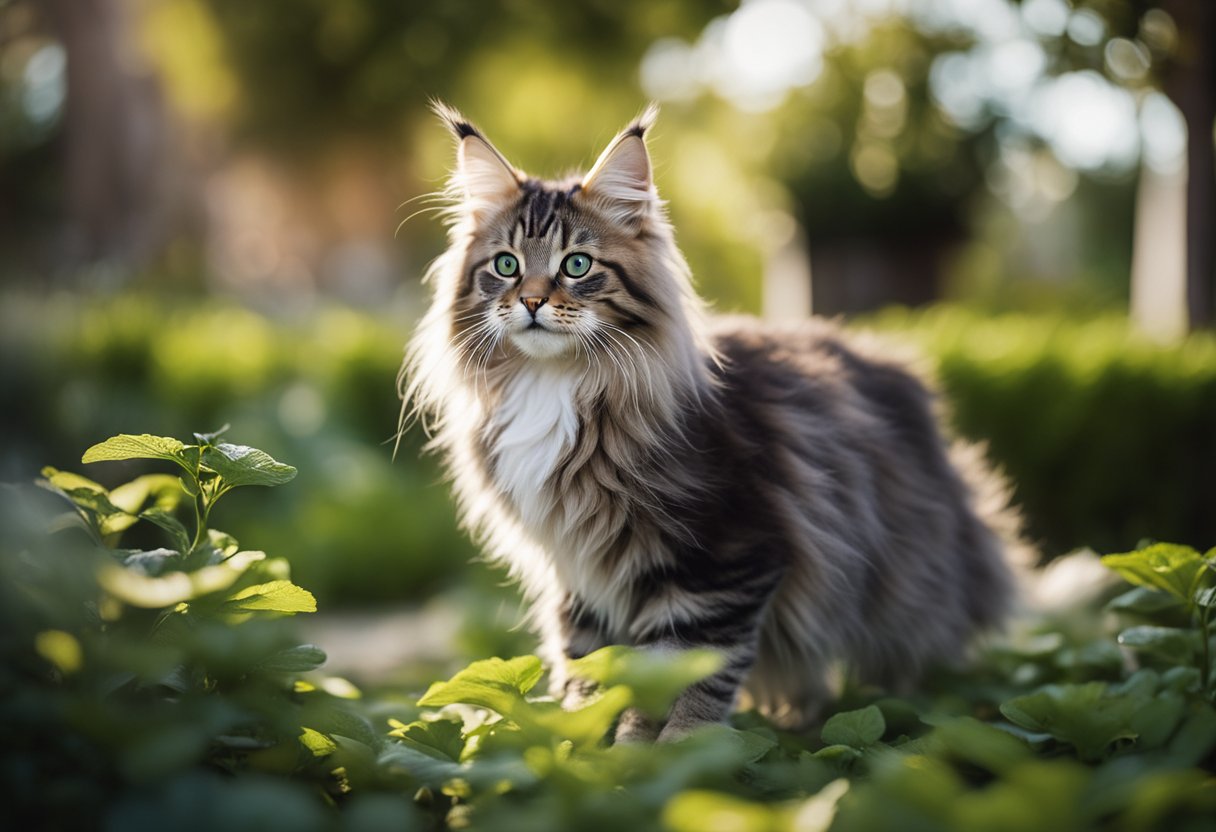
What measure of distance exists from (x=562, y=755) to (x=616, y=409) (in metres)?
0.92

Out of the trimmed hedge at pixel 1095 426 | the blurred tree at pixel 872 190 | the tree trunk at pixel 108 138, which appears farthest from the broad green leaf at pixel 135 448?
the tree trunk at pixel 108 138

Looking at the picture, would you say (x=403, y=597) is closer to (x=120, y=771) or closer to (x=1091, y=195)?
(x=120, y=771)

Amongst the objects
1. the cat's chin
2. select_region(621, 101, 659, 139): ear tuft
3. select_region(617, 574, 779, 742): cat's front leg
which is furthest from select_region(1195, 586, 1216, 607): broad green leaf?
select_region(621, 101, 659, 139): ear tuft

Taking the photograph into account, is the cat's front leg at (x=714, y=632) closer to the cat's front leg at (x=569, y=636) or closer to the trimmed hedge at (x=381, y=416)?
the cat's front leg at (x=569, y=636)

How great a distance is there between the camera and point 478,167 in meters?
2.46

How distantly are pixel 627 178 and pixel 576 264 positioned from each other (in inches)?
9.8

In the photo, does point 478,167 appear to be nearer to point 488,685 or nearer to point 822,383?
point 822,383

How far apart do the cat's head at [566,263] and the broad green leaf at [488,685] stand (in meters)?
0.85

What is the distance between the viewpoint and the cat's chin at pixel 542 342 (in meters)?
2.19

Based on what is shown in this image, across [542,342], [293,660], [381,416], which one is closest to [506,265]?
[542,342]

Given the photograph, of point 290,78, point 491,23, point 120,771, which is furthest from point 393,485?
point 290,78

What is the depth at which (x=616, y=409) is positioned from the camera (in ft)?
7.25

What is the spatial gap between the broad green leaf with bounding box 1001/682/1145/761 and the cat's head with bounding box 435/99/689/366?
1080mm

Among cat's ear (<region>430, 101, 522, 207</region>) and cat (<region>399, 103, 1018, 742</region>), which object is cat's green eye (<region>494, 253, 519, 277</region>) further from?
cat's ear (<region>430, 101, 522, 207</region>)
